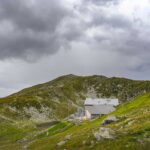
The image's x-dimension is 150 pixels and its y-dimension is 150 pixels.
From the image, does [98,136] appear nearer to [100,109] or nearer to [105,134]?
[105,134]

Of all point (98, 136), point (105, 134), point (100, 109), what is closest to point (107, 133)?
point (105, 134)

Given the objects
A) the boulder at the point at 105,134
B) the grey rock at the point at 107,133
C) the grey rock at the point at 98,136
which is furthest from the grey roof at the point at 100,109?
the grey rock at the point at 98,136

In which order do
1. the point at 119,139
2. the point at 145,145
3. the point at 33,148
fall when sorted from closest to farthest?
the point at 145,145
the point at 119,139
the point at 33,148

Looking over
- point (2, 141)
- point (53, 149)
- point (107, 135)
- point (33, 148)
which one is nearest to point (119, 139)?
point (107, 135)

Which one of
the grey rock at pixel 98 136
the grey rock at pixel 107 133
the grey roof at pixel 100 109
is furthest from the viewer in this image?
the grey roof at pixel 100 109

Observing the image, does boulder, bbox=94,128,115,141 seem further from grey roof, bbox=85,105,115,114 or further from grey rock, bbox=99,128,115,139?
grey roof, bbox=85,105,115,114

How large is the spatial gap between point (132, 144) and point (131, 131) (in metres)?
7.44

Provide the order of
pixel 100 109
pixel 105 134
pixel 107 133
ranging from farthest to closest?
pixel 100 109
pixel 107 133
pixel 105 134

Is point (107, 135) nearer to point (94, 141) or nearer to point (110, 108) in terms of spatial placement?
point (94, 141)

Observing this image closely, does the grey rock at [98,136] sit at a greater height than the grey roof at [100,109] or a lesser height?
lesser

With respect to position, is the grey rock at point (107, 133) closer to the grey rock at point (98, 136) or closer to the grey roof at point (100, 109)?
the grey rock at point (98, 136)

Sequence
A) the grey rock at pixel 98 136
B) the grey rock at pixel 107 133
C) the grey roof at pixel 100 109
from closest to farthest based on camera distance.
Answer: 1. the grey rock at pixel 107 133
2. the grey rock at pixel 98 136
3. the grey roof at pixel 100 109

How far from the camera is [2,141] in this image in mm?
143875

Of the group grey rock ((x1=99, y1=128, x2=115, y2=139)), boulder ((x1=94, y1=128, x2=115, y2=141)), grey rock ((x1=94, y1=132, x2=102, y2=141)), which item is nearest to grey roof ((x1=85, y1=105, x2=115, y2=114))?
grey rock ((x1=99, y1=128, x2=115, y2=139))
